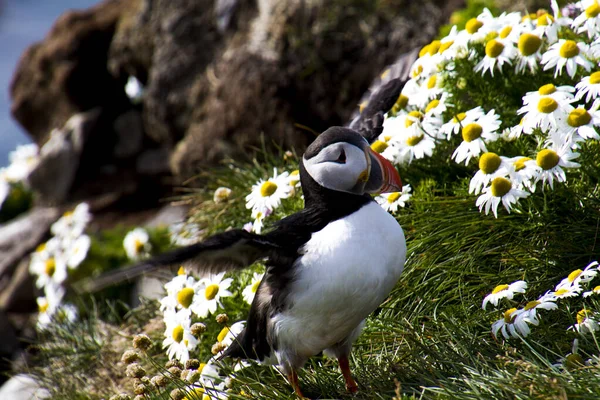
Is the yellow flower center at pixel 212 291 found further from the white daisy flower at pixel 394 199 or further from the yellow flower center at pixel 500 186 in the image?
the yellow flower center at pixel 500 186

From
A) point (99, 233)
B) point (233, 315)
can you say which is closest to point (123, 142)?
point (99, 233)

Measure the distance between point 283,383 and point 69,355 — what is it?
185 centimetres

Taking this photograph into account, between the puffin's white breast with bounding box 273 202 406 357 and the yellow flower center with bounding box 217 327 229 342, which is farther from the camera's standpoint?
the yellow flower center with bounding box 217 327 229 342

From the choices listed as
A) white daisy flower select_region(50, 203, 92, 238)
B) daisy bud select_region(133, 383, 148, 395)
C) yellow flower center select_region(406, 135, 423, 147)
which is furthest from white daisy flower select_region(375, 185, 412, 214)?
white daisy flower select_region(50, 203, 92, 238)

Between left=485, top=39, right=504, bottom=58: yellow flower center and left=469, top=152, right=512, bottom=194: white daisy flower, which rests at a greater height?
left=485, top=39, right=504, bottom=58: yellow flower center

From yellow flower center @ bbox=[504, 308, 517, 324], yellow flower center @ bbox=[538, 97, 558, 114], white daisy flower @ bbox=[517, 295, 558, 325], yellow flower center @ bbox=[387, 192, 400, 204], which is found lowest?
yellow flower center @ bbox=[504, 308, 517, 324]

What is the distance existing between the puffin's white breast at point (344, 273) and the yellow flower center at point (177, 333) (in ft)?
3.15

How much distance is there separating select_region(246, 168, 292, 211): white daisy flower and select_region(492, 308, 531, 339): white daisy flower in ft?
4.42

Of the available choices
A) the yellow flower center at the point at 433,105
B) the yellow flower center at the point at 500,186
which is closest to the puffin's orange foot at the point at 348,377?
the yellow flower center at the point at 500,186

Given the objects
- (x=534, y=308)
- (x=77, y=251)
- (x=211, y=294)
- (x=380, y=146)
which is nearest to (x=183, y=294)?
(x=211, y=294)

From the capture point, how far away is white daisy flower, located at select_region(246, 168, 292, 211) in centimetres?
386

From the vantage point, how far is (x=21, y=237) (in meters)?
8.77

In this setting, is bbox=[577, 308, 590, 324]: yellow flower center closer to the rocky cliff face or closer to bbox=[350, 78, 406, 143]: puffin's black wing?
bbox=[350, 78, 406, 143]: puffin's black wing

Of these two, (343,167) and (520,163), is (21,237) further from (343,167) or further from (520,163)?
(520,163)
